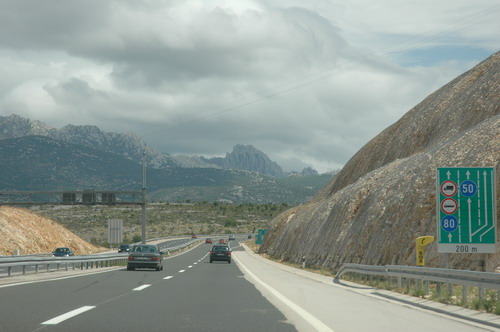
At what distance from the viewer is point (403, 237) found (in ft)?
102

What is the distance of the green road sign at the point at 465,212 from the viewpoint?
1864 centimetres

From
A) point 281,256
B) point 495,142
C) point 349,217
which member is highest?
point 495,142

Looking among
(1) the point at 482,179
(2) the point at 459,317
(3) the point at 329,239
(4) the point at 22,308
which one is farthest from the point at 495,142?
(4) the point at 22,308

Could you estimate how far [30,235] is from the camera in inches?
2456

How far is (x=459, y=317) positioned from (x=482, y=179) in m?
7.47

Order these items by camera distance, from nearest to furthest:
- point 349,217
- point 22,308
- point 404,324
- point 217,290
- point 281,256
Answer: point 404,324, point 22,308, point 217,290, point 349,217, point 281,256

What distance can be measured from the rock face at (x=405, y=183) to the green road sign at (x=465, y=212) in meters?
5.25

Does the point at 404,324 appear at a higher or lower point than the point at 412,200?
lower

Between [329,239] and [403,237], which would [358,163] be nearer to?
[329,239]

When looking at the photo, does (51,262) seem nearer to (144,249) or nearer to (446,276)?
(144,249)

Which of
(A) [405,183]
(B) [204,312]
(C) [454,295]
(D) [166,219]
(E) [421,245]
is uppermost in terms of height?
(A) [405,183]

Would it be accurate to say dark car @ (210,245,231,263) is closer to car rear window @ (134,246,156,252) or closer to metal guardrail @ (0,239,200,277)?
metal guardrail @ (0,239,200,277)

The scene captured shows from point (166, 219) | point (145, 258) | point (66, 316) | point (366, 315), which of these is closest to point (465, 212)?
point (366, 315)

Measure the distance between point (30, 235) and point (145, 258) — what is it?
1364 inches
